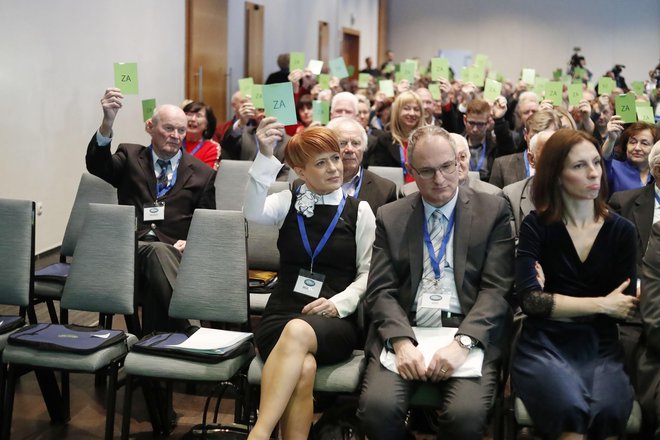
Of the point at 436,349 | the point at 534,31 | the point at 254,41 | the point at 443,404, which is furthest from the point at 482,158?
the point at 534,31

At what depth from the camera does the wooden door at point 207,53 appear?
382 inches

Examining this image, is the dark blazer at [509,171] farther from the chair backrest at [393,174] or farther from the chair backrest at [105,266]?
the chair backrest at [105,266]

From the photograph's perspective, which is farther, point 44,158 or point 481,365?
point 44,158

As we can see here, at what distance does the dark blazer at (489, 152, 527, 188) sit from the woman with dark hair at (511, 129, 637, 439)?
1.95 metres

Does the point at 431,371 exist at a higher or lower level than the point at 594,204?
lower

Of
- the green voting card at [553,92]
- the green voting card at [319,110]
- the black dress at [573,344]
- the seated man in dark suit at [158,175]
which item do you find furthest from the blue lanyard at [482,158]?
the black dress at [573,344]

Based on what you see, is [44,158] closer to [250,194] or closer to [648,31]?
[250,194]

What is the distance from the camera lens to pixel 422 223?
3109 millimetres

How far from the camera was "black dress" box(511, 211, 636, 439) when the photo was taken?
2.65 m

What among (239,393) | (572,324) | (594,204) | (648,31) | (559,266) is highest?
(648,31)

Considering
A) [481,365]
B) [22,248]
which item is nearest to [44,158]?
[22,248]

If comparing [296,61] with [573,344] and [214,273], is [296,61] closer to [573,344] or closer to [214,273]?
[214,273]

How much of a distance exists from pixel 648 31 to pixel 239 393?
19.3 m

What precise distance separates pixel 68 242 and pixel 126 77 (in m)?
1.00
